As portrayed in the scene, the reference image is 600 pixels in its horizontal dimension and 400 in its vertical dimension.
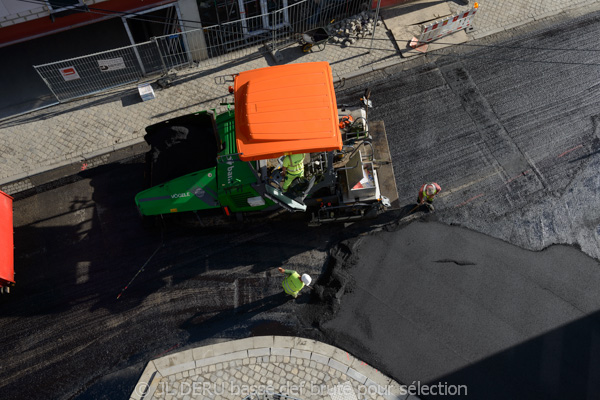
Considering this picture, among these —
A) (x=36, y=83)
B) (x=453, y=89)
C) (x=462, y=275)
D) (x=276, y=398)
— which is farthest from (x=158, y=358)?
(x=453, y=89)

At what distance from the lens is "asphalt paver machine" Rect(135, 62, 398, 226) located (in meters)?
8.11

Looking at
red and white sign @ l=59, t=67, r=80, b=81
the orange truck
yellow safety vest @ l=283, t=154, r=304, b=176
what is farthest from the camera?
red and white sign @ l=59, t=67, r=80, b=81

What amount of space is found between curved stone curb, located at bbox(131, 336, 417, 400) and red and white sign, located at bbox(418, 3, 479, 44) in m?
8.74

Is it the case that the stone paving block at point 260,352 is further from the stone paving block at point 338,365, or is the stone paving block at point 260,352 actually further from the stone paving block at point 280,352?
the stone paving block at point 338,365

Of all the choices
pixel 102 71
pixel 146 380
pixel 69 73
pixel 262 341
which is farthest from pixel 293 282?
pixel 69 73

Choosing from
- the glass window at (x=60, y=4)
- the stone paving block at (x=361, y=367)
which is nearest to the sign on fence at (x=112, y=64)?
the glass window at (x=60, y=4)

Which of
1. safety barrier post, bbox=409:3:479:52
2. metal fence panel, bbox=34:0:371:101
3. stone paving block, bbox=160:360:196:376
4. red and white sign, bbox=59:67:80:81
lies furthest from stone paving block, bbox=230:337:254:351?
safety barrier post, bbox=409:3:479:52

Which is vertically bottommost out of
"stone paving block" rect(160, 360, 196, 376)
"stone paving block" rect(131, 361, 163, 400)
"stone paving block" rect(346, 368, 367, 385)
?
"stone paving block" rect(131, 361, 163, 400)

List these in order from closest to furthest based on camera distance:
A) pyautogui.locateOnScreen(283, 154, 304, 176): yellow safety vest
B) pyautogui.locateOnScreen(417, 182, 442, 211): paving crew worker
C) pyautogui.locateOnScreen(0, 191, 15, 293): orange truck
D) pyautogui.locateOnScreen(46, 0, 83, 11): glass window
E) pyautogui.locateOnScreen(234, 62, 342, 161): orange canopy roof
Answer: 1. pyautogui.locateOnScreen(234, 62, 342, 161): orange canopy roof
2. pyautogui.locateOnScreen(283, 154, 304, 176): yellow safety vest
3. pyautogui.locateOnScreen(0, 191, 15, 293): orange truck
4. pyautogui.locateOnScreen(417, 182, 442, 211): paving crew worker
5. pyautogui.locateOnScreen(46, 0, 83, 11): glass window

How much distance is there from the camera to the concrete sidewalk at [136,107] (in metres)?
11.3

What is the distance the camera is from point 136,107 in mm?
12055

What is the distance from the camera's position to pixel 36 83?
492 inches

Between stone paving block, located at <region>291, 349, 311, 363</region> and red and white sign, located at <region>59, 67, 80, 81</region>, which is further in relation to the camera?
red and white sign, located at <region>59, 67, 80, 81</region>

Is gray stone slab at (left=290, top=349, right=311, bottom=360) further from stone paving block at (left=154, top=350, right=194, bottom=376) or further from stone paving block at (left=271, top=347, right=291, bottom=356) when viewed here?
stone paving block at (left=154, top=350, right=194, bottom=376)
